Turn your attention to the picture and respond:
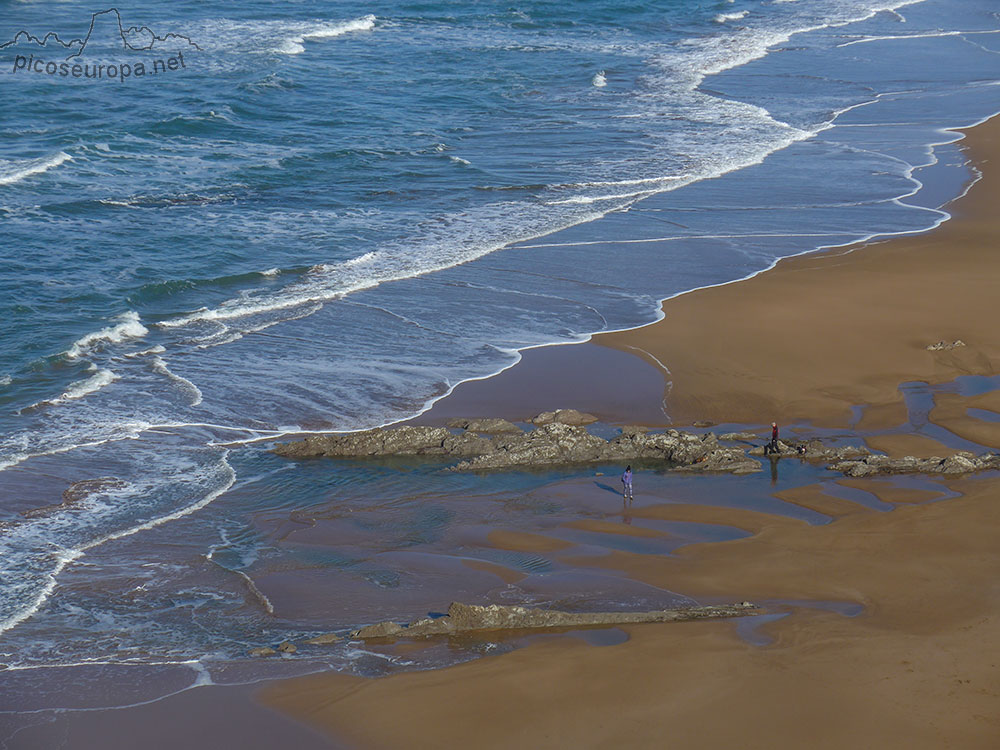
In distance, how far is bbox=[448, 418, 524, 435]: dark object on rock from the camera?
50.2 ft

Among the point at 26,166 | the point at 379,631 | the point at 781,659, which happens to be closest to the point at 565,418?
the point at 379,631

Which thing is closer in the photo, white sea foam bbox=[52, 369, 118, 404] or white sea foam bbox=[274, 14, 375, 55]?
white sea foam bbox=[52, 369, 118, 404]

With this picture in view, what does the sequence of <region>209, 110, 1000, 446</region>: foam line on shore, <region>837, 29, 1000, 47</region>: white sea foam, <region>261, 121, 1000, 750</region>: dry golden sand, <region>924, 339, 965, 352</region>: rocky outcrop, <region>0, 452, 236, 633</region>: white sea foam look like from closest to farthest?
<region>261, 121, 1000, 750</region>: dry golden sand → <region>0, 452, 236, 633</region>: white sea foam → <region>209, 110, 1000, 446</region>: foam line on shore → <region>924, 339, 965, 352</region>: rocky outcrop → <region>837, 29, 1000, 47</region>: white sea foam

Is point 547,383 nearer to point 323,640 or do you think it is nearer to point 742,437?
point 742,437

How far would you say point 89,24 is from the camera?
45250 millimetres

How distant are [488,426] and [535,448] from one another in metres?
1.03

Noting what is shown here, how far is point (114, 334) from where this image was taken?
63.0 feet

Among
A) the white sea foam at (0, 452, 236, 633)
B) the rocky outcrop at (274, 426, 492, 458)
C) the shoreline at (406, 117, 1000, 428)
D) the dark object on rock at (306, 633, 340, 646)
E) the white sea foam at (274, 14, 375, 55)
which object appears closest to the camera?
the dark object on rock at (306, 633, 340, 646)

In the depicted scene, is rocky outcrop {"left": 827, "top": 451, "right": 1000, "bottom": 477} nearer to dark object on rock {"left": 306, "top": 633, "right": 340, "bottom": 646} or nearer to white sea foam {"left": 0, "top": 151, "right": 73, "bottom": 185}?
dark object on rock {"left": 306, "top": 633, "right": 340, "bottom": 646}

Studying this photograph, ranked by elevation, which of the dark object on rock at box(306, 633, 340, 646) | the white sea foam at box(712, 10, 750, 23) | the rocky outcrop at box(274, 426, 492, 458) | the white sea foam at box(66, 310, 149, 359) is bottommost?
the dark object on rock at box(306, 633, 340, 646)

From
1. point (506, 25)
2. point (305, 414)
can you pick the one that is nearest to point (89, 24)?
point (506, 25)

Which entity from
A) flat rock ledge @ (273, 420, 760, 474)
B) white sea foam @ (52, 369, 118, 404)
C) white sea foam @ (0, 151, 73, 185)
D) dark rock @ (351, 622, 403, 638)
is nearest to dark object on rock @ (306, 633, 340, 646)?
dark rock @ (351, 622, 403, 638)

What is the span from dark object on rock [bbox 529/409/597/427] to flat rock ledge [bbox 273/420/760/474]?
0.36 metres

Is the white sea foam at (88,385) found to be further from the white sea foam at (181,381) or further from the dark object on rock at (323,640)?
the dark object on rock at (323,640)
